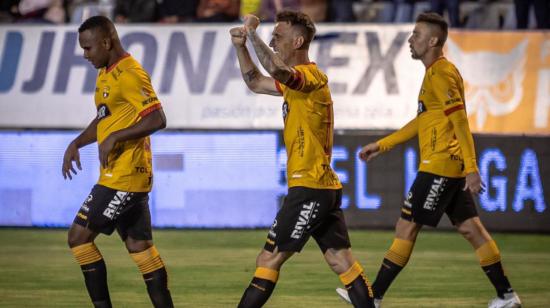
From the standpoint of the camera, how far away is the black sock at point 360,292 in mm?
7879

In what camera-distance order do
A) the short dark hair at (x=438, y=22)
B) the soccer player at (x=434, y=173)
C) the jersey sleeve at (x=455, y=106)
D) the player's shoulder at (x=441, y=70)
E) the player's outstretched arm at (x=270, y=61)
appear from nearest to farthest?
1. the player's outstretched arm at (x=270, y=61)
2. the jersey sleeve at (x=455, y=106)
3. the player's shoulder at (x=441, y=70)
4. the soccer player at (x=434, y=173)
5. the short dark hair at (x=438, y=22)

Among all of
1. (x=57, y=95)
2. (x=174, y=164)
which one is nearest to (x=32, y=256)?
(x=174, y=164)

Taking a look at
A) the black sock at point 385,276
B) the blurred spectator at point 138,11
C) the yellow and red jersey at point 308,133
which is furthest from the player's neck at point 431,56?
the blurred spectator at point 138,11

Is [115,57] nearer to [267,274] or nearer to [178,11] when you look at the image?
[267,274]

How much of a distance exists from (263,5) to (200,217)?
3.45 m

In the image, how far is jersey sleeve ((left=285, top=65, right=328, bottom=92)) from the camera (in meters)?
7.40

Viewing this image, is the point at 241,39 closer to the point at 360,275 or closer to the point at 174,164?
the point at 360,275

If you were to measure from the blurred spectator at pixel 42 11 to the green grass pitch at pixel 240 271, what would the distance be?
370 cm

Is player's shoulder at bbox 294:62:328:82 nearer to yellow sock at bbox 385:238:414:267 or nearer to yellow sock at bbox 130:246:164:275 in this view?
yellow sock at bbox 130:246:164:275

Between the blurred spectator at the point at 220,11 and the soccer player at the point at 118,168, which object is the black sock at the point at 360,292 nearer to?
the soccer player at the point at 118,168

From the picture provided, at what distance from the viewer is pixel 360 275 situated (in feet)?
25.9

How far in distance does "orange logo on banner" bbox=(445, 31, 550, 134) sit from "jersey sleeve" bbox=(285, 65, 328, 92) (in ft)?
27.6

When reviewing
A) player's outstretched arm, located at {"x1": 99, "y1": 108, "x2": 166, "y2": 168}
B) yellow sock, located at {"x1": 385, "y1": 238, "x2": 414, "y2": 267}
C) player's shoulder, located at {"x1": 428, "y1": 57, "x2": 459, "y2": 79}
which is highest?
player's shoulder, located at {"x1": 428, "y1": 57, "x2": 459, "y2": 79}

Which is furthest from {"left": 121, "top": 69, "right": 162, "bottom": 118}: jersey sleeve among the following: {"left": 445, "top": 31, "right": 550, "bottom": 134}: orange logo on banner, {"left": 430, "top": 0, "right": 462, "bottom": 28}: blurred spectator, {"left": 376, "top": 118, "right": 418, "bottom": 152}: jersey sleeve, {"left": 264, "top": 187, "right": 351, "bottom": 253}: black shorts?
{"left": 430, "top": 0, "right": 462, "bottom": 28}: blurred spectator
